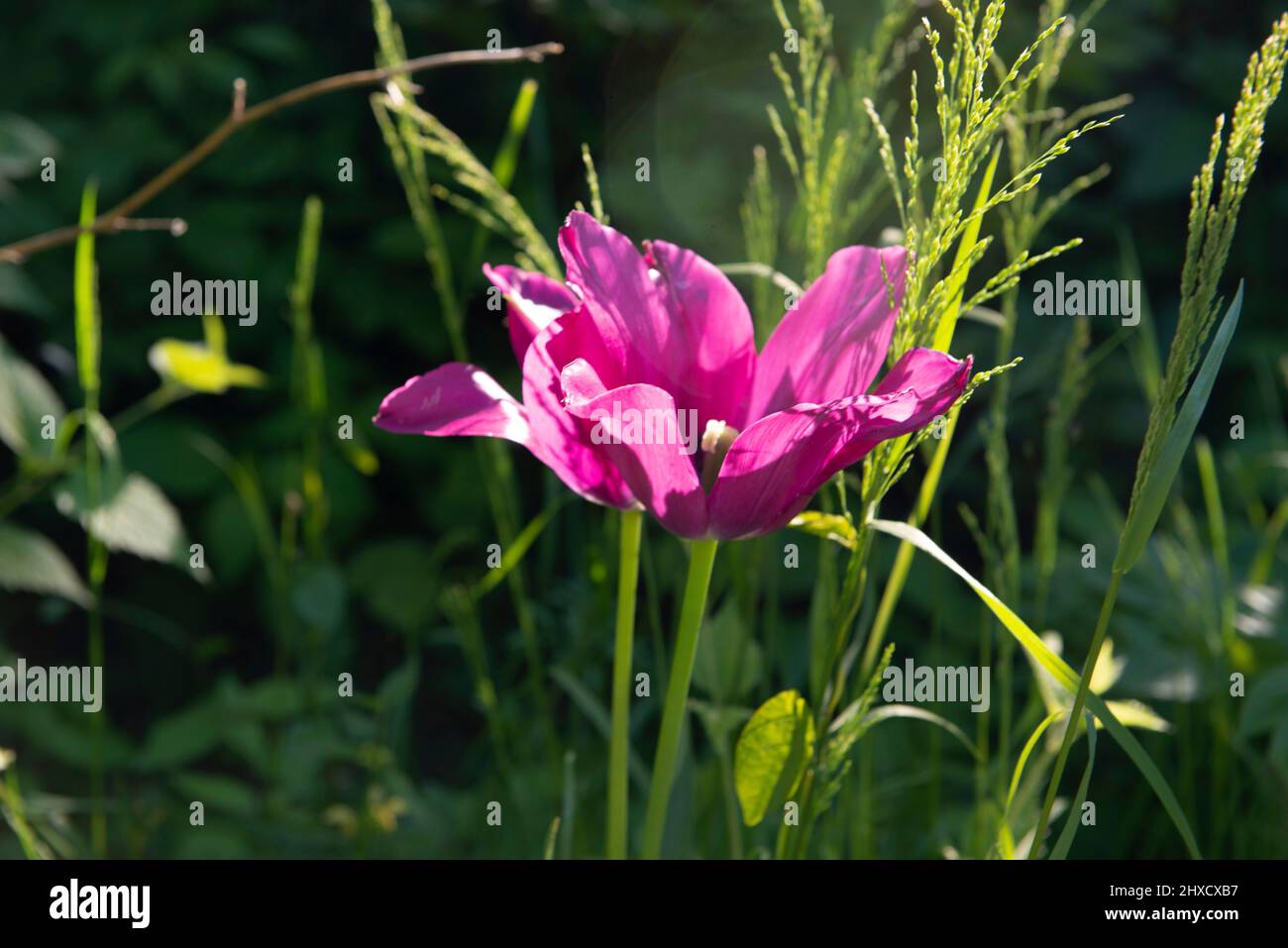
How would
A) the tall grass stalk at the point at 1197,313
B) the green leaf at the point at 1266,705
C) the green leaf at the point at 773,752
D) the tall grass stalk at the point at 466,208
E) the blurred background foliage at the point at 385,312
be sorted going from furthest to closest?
the blurred background foliage at the point at 385,312 < the green leaf at the point at 1266,705 < the tall grass stalk at the point at 466,208 < the green leaf at the point at 773,752 < the tall grass stalk at the point at 1197,313

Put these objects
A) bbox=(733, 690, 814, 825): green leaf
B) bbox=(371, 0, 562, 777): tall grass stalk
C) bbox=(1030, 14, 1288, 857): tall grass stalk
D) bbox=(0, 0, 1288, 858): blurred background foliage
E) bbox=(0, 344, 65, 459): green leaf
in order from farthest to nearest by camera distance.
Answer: bbox=(0, 0, 1288, 858): blurred background foliage, bbox=(0, 344, 65, 459): green leaf, bbox=(371, 0, 562, 777): tall grass stalk, bbox=(733, 690, 814, 825): green leaf, bbox=(1030, 14, 1288, 857): tall grass stalk

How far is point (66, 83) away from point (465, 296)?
3.70 ft

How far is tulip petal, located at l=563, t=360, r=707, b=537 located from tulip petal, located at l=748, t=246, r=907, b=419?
0.28ft

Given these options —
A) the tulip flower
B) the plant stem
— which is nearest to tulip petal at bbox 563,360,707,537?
the tulip flower

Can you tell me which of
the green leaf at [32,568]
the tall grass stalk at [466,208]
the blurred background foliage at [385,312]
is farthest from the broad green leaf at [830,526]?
the green leaf at [32,568]

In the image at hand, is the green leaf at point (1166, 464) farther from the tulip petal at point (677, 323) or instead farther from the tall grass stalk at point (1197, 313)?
the tulip petal at point (677, 323)

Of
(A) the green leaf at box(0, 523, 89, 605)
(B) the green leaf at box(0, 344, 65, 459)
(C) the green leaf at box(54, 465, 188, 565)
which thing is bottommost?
(A) the green leaf at box(0, 523, 89, 605)

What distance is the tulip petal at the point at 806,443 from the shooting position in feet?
1.48

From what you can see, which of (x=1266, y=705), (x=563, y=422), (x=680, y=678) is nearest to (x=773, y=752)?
(x=680, y=678)

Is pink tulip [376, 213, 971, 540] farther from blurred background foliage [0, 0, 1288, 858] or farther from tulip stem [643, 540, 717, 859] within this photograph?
blurred background foliage [0, 0, 1288, 858]

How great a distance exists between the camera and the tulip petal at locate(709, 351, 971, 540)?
0.45m

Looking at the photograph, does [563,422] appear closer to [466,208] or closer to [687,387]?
[687,387]

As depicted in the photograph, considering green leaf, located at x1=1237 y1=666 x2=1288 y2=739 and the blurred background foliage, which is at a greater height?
the blurred background foliage

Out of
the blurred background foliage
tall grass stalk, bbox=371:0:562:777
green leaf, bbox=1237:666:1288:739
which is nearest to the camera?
tall grass stalk, bbox=371:0:562:777
